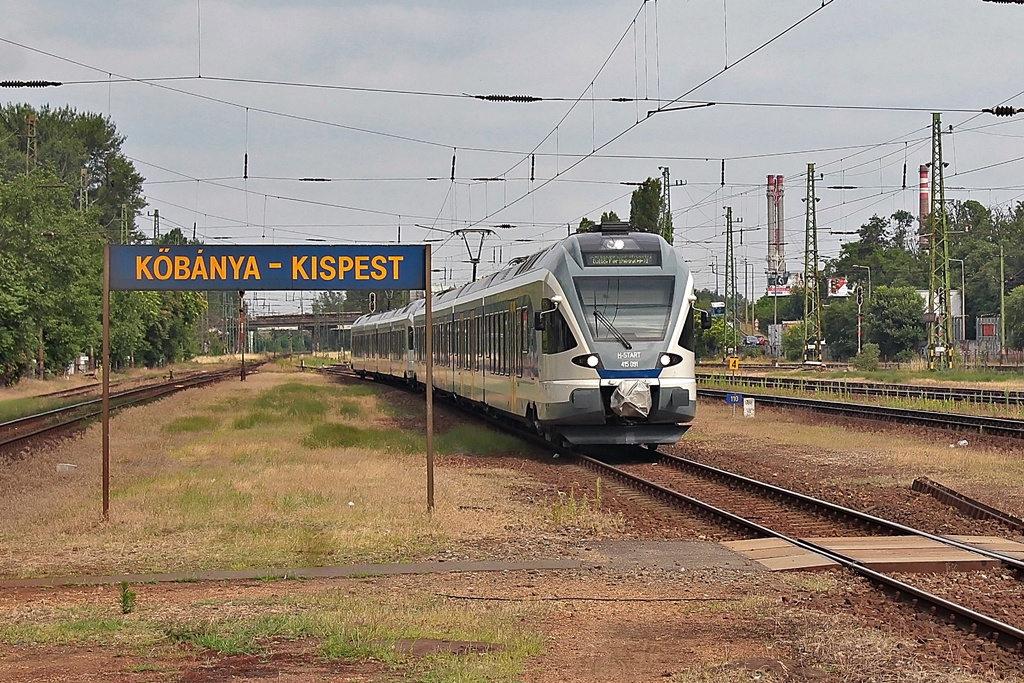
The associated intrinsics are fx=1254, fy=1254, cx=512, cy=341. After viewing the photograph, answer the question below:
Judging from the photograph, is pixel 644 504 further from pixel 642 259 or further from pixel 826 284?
pixel 826 284

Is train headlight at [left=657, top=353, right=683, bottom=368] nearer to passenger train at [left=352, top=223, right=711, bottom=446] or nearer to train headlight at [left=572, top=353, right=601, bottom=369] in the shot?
passenger train at [left=352, top=223, right=711, bottom=446]

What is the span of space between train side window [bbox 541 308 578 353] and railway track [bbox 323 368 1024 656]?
2.10 m

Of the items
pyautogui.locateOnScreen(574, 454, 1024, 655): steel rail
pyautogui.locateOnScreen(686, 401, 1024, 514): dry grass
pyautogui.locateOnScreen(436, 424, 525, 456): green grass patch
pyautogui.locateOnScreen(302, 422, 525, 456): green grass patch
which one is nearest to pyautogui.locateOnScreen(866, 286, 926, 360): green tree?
pyautogui.locateOnScreen(686, 401, 1024, 514): dry grass

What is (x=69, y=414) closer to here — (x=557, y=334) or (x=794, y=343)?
(x=557, y=334)

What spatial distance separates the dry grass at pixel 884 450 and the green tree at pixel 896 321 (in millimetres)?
55568

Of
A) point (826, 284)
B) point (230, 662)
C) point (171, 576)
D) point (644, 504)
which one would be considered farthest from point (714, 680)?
point (826, 284)

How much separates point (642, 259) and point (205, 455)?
923 cm

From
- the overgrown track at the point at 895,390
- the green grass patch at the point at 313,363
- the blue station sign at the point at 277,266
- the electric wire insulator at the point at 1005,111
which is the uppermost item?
the electric wire insulator at the point at 1005,111

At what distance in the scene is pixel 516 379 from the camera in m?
25.0

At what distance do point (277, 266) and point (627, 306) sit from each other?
7.64 metres

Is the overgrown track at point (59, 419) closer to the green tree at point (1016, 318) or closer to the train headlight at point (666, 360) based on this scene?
the train headlight at point (666, 360)

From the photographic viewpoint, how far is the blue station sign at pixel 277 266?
15.1 meters

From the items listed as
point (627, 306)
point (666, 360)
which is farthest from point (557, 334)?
point (666, 360)

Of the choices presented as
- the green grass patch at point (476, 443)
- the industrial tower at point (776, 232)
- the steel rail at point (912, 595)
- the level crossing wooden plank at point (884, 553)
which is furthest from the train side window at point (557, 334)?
the industrial tower at point (776, 232)
